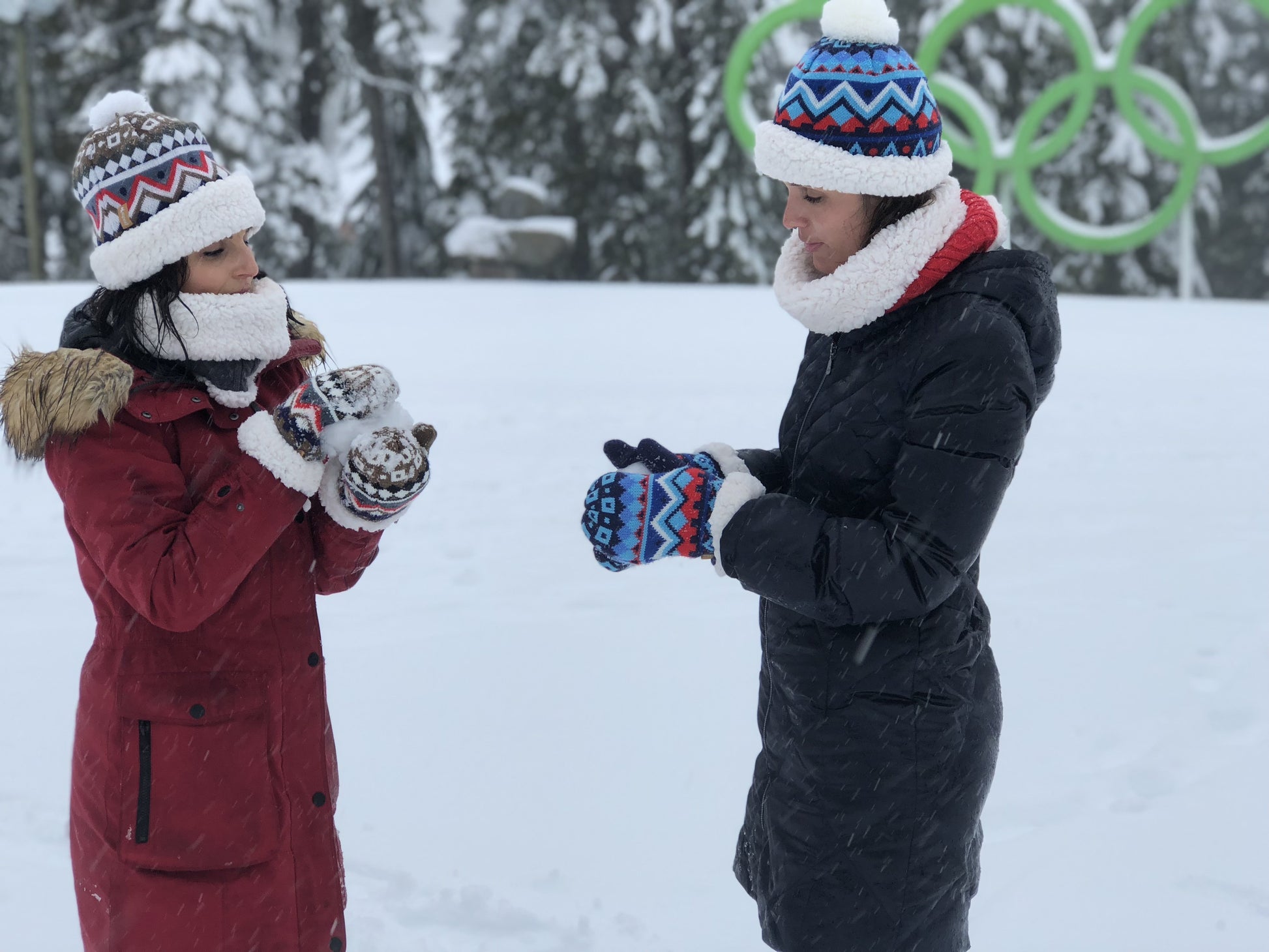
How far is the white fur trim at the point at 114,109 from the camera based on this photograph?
6.67 feet

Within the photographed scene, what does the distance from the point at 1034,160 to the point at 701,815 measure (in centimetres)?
1227

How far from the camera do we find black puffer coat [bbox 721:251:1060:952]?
1725 mm

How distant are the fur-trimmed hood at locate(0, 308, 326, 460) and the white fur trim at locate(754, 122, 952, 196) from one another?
1070 millimetres

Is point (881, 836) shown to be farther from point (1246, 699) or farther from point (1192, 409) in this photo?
point (1192, 409)

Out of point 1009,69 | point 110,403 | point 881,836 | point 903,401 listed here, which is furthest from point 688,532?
point 1009,69

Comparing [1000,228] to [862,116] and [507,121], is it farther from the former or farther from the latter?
[507,121]

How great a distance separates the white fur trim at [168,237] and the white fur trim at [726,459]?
2.78 feet

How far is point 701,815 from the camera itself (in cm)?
346

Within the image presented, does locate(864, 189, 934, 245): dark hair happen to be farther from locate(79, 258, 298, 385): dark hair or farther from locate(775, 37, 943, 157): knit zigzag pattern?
locate(79, 258, 298, 385): dark hair

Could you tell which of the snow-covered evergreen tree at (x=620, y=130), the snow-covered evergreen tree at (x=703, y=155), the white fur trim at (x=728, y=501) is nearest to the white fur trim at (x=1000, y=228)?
the white fur trim at (x=728, y=501)

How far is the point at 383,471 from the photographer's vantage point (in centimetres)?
187

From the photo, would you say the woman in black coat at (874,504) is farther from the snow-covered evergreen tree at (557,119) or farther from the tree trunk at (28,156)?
the snow-covered evergreen tree at (557,119)

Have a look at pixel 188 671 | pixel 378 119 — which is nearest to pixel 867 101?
pixel 188 671

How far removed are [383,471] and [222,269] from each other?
49 centimetres
